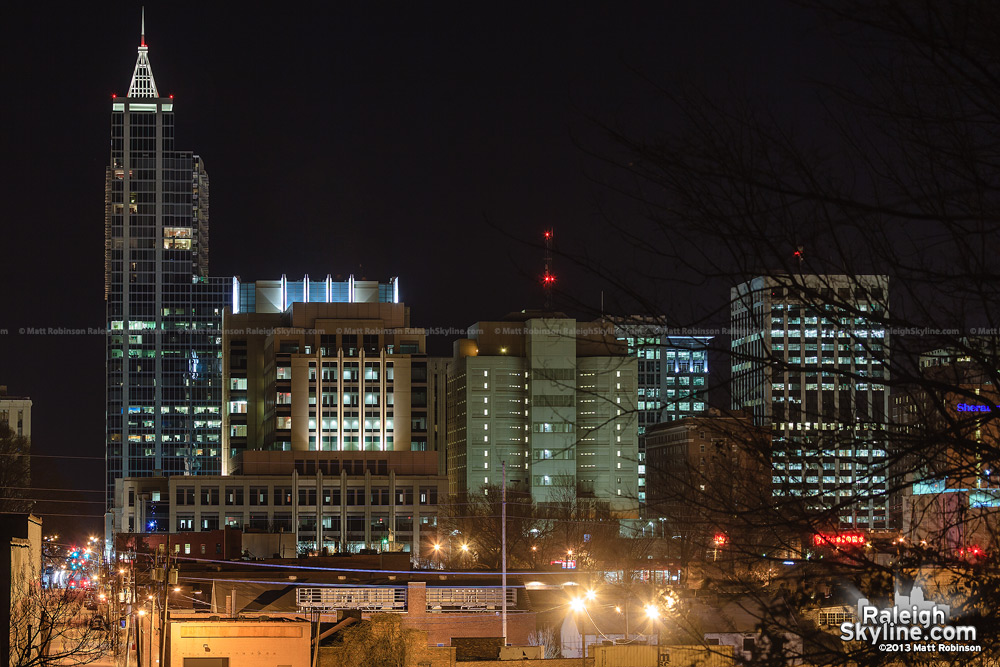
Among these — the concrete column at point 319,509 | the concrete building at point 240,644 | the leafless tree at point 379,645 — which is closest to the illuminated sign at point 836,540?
the leafless tree at point 379,645

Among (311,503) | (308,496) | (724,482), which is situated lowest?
(311,503)

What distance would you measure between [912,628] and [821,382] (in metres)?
2.16

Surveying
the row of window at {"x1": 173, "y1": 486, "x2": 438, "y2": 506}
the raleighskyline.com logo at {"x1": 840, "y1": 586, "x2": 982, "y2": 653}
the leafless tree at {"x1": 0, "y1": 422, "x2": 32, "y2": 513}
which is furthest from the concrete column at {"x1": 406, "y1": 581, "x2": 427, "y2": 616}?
the row of window at {"x1": 173, "y1": 486, "x2": 438, "y2": 506}

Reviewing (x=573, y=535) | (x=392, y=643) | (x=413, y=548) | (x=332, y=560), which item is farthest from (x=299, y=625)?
(x=413, y=548)

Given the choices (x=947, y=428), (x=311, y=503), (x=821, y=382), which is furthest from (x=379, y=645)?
Result: (x=311, y=503)

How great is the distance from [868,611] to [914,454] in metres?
2.35

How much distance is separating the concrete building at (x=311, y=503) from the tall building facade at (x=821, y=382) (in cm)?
13851

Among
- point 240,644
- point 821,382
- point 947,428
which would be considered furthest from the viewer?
point 240,644

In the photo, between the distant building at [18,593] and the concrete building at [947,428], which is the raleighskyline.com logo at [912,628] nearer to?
the concrete building at [947,428]

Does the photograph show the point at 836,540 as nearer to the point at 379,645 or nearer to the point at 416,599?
the point at 379,645

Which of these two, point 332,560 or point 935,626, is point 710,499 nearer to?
point 935,626

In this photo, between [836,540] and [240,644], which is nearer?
[836,540]

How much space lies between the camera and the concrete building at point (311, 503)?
148125 mm

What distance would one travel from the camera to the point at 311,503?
151 meters
